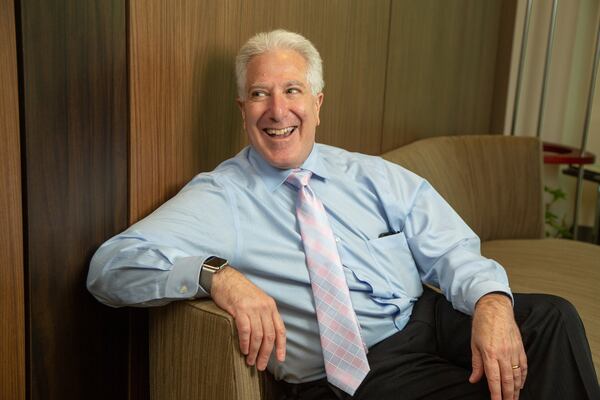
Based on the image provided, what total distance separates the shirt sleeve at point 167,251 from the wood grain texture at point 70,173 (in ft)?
0.26

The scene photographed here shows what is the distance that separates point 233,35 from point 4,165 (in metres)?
0.76

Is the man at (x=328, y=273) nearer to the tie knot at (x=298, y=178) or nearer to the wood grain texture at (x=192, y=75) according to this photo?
the tie knot at (x=298, y=178)

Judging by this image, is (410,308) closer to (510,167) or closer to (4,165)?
(4,165)

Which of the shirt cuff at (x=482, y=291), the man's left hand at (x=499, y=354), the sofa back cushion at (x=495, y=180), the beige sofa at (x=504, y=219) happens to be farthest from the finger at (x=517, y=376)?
the sofa back cushion at (x=495, y=180)

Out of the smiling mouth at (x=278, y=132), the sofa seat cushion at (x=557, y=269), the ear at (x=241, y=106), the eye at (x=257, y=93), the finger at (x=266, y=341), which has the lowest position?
the sofa seat cushion at (x=557, y=269)

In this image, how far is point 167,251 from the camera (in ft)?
4.77

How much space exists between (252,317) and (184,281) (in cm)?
16

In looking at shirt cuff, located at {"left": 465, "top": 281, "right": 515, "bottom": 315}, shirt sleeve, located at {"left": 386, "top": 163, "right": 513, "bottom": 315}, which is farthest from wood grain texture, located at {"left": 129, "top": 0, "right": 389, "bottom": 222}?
shirt cuff, located at {"left": 465, "top": 281, "right": 515, "bottom": 315}

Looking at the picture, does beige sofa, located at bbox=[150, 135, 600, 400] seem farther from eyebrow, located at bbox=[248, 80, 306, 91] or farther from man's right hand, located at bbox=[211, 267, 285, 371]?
eyebrow, located at bbox=[248, 80, 306, 91]

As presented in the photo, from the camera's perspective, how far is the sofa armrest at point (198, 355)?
53.4 inches

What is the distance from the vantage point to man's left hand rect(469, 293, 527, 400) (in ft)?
4.78

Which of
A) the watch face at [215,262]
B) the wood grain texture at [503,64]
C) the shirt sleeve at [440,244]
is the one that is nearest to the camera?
the watch face at [215,262]

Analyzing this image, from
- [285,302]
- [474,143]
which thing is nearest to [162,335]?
[285,302]

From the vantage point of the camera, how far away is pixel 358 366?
1.52 metres
